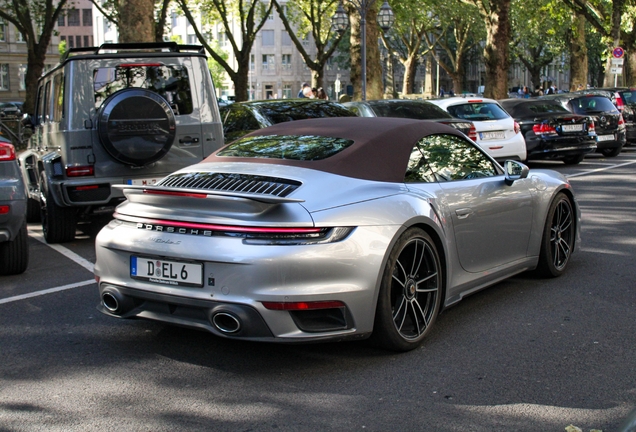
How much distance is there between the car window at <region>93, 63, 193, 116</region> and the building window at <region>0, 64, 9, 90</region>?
81.4 metres

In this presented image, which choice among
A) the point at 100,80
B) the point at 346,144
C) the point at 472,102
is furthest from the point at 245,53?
the point at 346,144

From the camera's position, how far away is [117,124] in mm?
8672

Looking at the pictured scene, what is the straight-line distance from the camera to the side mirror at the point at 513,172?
20.5ft

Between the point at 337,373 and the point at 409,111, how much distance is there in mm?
10924

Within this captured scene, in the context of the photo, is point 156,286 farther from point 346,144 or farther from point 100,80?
point 100,80

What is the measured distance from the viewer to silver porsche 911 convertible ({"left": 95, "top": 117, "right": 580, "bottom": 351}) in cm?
446

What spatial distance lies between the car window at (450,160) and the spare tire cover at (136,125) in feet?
12.0

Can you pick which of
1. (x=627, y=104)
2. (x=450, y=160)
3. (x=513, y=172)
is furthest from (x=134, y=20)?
(x=627, y=104)

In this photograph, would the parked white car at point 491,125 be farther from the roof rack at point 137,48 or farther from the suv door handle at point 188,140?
the suv door handle at point 188,140

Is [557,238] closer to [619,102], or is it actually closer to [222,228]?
[222,228]

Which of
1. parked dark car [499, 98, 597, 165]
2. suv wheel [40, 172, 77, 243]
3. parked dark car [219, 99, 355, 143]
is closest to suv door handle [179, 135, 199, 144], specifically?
suv wheel [40, 172, 77, 243]

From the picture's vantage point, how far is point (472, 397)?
430cm

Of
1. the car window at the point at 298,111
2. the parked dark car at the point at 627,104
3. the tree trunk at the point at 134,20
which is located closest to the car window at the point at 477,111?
the car window at the point at 298,111

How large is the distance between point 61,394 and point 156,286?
29.4 inches
